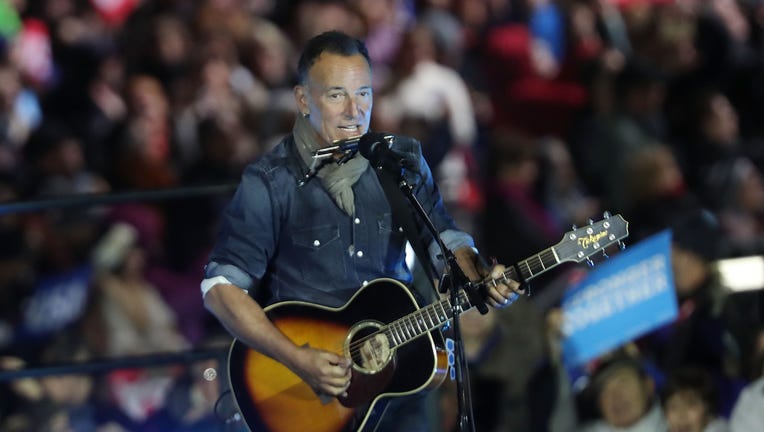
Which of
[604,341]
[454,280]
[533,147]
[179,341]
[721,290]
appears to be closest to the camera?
[454,280]

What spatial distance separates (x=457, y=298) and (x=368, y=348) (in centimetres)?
38

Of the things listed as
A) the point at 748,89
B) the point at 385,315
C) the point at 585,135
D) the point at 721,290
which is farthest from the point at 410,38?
the point at 385,315

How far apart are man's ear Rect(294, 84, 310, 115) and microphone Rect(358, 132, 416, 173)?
1.22 feet

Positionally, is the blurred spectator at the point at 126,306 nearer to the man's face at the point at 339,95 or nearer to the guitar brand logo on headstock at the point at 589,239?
the man's face at the point at 339,95

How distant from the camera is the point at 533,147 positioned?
325 inches

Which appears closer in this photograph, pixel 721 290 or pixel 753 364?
pixel 753 364

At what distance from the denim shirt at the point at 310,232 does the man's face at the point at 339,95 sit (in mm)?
142

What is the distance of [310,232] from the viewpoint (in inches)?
157

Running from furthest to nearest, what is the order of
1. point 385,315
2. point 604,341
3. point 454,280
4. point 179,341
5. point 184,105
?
point 184,105 < point 179,341 < point 604,341 < point 385,315 < point 454,280

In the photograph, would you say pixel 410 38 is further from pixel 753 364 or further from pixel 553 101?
pixel 753 364

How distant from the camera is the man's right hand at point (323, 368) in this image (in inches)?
149

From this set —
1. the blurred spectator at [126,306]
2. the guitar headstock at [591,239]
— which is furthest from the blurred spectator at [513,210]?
the guitar headstock at [591,239]

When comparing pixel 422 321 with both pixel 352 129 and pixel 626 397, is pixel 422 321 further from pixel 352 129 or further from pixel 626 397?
pixel 626 397

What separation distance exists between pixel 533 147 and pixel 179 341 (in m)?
2.63
